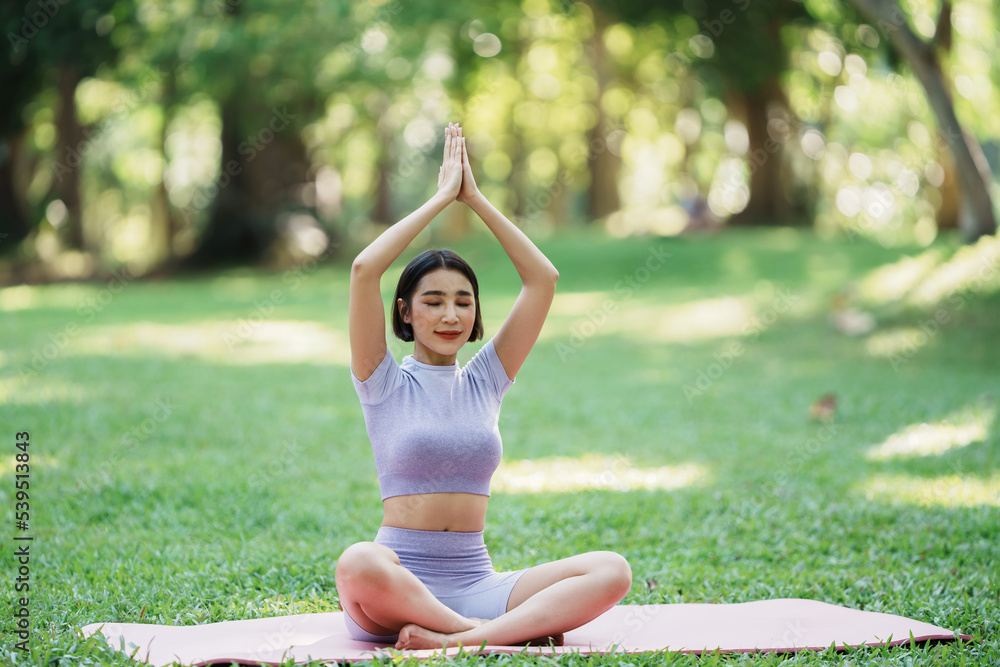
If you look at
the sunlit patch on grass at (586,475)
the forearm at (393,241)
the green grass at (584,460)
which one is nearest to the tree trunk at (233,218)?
the green grass at (584,460)

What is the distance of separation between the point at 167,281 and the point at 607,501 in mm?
14300

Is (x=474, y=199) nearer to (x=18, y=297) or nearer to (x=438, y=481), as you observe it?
(x=438, y=481)

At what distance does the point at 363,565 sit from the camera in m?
2.83

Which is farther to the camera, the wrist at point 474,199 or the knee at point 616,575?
the wrist at point 474,199

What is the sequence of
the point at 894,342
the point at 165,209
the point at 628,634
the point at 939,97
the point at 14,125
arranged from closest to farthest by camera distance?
the point at 628,634 → the point at 894,342 → the point at 939,97 → the point at 14,125 → the point at 165,209

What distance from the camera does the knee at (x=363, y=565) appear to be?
2824mm

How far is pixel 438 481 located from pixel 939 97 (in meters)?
10.1

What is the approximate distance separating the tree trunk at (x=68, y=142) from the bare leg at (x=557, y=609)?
18045 millimetres

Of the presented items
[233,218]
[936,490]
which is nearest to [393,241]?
[936,490]

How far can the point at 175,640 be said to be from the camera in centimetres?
311

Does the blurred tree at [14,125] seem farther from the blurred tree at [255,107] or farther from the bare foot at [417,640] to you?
the bare foot at [417,640]

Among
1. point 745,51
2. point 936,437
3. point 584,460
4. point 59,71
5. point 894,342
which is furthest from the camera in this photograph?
point 745,51

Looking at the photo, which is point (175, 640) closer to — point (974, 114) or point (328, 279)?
point (328, 279)

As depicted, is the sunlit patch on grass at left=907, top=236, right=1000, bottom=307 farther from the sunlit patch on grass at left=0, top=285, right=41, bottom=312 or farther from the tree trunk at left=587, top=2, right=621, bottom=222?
the sunlit patch on grass at left=0, top=285, right=41, bottom=312
